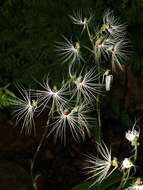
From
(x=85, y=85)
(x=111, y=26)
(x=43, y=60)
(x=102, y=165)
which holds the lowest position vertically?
(x=102, y=165)

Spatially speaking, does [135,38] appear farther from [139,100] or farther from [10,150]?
[10,150]

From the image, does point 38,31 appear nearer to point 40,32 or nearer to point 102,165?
point 40,32

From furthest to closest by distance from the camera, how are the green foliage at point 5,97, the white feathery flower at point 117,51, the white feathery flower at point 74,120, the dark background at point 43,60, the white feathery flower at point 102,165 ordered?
1. the dark background at point 43,60
2. the green foliage at point 5,97
3. the white feathery flower at point 117,51
4. the white feathery flower at point 74,120
5. the white feathery flower at point 102,165

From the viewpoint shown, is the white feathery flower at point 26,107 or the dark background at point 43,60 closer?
the white feathery flower at point 26,107

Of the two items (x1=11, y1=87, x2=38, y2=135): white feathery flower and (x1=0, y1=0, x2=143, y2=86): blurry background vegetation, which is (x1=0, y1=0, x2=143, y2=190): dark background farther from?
(x1=11, y1=87, x2=38, y2=135): white feathery flower

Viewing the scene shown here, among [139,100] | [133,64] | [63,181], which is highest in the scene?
[133,64]

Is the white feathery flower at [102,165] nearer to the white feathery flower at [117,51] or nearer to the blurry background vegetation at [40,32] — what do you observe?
the white feathery flower at [117,51]

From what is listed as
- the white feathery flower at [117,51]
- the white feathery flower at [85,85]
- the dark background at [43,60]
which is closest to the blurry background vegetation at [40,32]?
the dark background at [43,60]

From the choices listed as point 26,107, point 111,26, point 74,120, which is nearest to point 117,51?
point 111,26

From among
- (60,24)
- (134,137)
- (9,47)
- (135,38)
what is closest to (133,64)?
(135,38)
